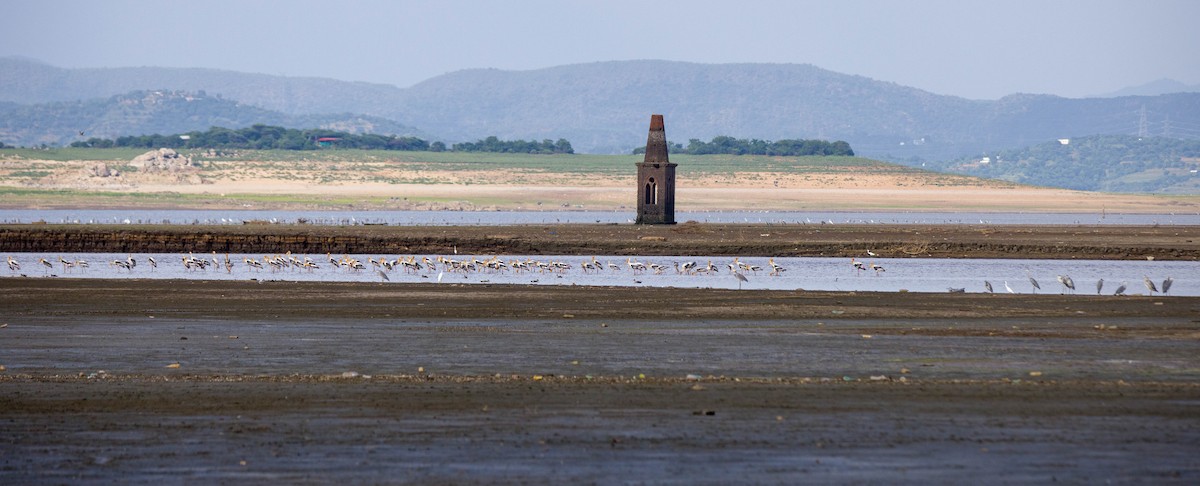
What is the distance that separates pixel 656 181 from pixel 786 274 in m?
23.3

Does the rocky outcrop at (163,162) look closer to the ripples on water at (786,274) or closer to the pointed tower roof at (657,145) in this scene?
the pointed tower roof at (657,145)

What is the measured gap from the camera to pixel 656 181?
61250 millimetres

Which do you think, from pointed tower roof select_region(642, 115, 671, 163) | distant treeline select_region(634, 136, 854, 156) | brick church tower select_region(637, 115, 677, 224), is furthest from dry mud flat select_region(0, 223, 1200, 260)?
distant treeline select_region(634, 136, 854, 156)

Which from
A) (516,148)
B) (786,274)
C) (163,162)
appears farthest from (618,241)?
(516,148)

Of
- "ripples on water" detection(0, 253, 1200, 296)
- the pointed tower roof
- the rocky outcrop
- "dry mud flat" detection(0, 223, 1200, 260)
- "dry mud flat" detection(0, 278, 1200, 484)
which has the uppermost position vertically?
the pointed tower roof

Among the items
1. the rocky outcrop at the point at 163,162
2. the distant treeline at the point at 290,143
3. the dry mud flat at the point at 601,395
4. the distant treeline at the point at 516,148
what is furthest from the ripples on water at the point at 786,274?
the distant treeline at the point at 516,148

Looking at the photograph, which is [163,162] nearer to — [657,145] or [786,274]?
[657,145]

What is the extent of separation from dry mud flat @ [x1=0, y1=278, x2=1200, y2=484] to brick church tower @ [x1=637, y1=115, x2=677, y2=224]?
35.5 meters

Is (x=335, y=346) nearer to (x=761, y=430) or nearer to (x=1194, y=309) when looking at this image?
(x=761, y=430)

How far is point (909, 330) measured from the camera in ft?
70.0

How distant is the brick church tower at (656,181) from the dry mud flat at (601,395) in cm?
3551

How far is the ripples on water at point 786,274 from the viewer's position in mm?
33750

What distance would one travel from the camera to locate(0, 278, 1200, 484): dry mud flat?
11.4 meters

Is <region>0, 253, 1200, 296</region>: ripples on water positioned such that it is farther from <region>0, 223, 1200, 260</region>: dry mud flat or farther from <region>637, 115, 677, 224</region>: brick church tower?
<region>637, 115, 677, 224</region>: brick church tower
